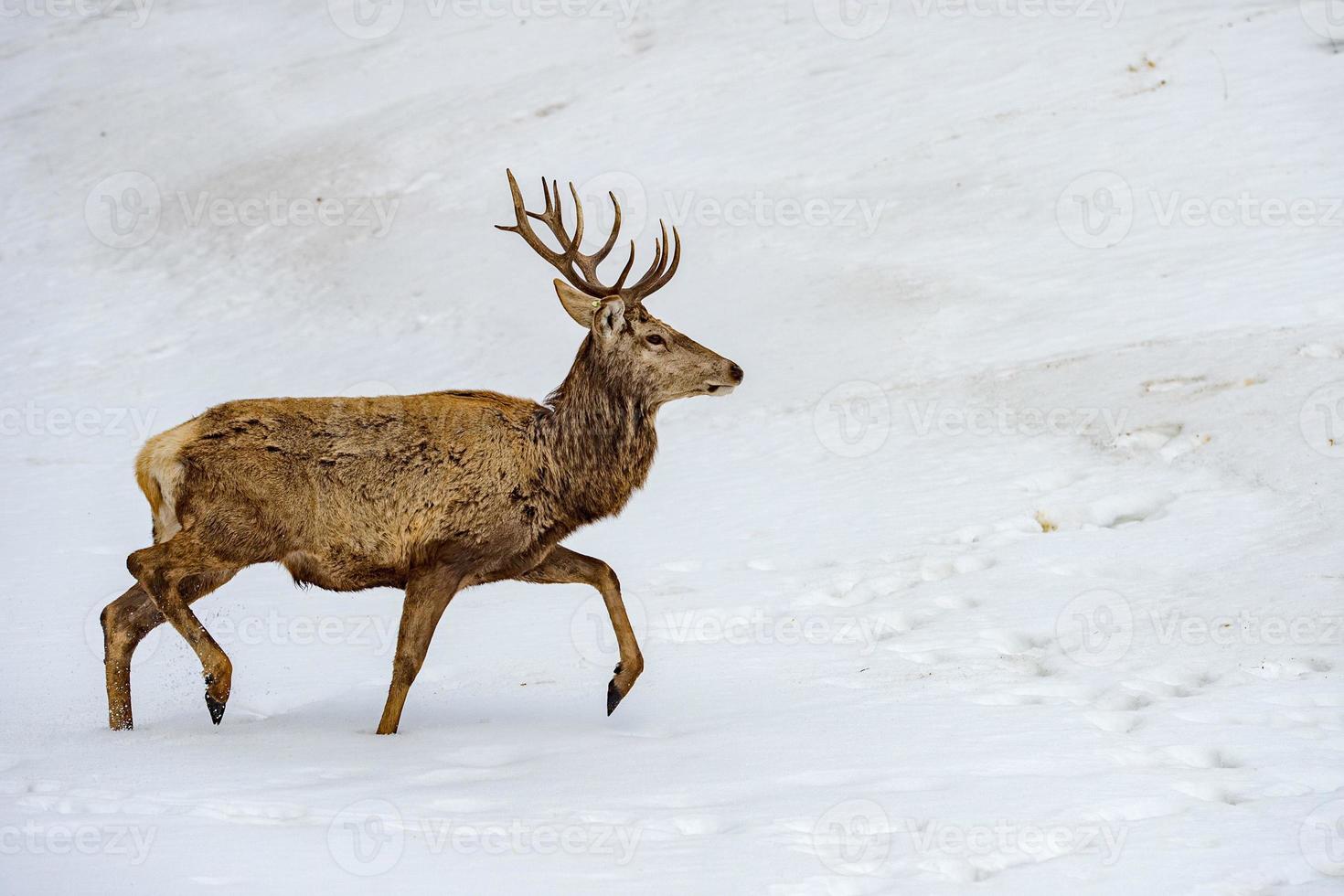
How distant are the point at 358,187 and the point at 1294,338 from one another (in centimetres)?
1219

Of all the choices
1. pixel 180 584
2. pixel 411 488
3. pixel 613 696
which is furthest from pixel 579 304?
pixel 180 584

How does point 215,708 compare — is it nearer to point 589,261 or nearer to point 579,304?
point 579,304

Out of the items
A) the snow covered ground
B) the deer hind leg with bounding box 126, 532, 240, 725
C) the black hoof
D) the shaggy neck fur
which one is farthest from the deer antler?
the black hoof

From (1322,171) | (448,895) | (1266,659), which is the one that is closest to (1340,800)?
(1266,659)

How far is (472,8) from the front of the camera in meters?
23.9

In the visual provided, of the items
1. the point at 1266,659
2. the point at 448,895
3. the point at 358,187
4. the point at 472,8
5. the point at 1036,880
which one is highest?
the point at 472,8

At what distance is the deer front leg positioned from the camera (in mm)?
7406

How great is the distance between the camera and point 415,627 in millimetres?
7223

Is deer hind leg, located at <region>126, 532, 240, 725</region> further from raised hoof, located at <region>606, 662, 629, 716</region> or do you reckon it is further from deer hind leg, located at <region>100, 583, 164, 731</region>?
raised hoof, located at <region>606, 662, 629, 716</region>

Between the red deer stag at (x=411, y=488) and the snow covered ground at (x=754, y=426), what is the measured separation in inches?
24.1

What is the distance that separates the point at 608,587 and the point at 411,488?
1146 mm

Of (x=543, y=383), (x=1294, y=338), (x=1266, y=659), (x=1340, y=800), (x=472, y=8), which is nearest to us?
(x=1340, y=800)

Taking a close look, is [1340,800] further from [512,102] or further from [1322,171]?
[512,102]

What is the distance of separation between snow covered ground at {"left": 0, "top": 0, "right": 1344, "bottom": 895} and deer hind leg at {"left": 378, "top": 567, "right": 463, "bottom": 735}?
215 mm
